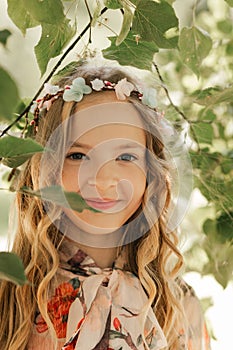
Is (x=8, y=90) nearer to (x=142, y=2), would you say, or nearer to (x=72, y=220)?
(x=142, y=2)

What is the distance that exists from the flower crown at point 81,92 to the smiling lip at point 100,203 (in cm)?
11

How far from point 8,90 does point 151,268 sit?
24.6 inches

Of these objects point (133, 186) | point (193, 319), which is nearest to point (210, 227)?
point (193, 319)

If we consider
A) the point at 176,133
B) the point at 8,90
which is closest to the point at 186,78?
the point at 176,133

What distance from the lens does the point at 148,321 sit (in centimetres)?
77

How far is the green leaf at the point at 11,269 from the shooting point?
0.27 m

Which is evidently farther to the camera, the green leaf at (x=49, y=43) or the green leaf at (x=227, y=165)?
the green leaf at (x=227, y=165)

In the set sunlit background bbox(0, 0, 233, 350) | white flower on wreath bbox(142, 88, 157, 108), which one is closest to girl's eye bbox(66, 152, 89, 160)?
white flower on wreath bbox(142, 88, 157, 108)

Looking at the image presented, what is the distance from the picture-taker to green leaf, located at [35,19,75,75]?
1.78 feet

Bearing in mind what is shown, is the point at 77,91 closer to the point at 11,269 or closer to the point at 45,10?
the point at 45,10

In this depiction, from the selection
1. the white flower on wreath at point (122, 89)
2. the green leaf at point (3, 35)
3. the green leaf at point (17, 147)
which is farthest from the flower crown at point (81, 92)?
the green leaf at point (17, 147)

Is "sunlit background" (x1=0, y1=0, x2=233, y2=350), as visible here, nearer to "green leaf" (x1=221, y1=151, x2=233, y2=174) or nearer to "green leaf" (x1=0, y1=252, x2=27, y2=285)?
"green leaf" (x1=221, y1=151, x2=233, y2=174)

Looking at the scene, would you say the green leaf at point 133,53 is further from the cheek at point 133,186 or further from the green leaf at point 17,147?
the green leaf at point 17,147

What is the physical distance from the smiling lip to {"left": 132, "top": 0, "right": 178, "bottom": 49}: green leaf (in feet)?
0.63
